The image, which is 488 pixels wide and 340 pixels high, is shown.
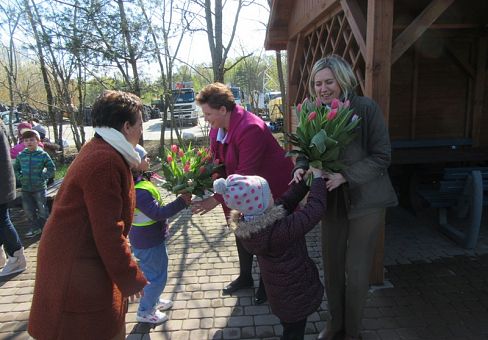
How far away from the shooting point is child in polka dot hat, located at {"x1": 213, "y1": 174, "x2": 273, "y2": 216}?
194 centimetres

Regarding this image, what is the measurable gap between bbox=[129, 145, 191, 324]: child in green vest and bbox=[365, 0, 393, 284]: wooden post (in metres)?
1.92

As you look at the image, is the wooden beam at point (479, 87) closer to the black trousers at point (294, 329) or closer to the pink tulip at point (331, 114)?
the pink tulip at point (331, 114)

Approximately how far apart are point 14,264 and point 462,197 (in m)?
5.59

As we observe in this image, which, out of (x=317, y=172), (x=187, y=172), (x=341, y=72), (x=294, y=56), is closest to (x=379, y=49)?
(x=341, y=72)

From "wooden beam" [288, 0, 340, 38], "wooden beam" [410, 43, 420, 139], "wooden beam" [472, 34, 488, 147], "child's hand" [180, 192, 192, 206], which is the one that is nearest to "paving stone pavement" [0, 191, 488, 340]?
"child's hand" [180, 192, 192, 206]

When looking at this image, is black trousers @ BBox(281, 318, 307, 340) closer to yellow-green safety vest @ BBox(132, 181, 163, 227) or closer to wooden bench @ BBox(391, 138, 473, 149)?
yellow-green safety vest @ BBox(132, 181, 163, 227)

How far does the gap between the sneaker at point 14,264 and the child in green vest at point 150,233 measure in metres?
2.06

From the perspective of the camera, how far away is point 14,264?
4.27m

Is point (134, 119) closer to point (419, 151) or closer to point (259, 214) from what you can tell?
point (259, 214)

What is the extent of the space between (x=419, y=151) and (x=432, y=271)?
2.96 metres

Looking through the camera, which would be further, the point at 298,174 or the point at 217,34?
the point at 217,34


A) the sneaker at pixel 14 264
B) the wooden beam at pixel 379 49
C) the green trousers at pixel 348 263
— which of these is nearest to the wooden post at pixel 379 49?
the wooden beam at pixel 379 49

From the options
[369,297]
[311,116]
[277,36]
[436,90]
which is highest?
[277,36]

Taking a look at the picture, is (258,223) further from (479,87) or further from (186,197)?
(479,87)
